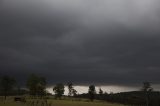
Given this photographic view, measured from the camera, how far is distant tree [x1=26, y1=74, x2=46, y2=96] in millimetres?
173625

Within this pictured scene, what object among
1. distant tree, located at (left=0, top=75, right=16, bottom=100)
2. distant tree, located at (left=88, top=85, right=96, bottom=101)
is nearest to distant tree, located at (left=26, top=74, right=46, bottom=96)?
distant tree, located at (left=0, top=75, right=16, bottom=100)

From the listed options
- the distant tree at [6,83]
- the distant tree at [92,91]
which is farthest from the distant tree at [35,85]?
the distant tree at [92,91]

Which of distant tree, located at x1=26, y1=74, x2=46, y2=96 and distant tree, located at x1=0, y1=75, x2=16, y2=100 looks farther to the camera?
distant tree, located at x1=26, y1=74, x2=46, y2=96

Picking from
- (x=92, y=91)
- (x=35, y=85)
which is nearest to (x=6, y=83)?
(x=35, y=85)

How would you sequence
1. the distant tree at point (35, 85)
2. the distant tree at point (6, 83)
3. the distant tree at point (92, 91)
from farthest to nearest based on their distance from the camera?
the distant tree at point (92, 91) → the distant tree at point (35, 85) → the distant tree at point (6, 83)

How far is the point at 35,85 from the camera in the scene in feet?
570

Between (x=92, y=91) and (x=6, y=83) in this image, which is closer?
(x=6, y=83)

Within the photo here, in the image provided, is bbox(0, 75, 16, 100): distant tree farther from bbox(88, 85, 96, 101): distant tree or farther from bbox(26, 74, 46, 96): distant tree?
bbox(88, 85, 96, 101): distant tree

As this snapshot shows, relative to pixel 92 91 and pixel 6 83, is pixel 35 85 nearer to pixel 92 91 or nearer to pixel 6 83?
pixel 6 83

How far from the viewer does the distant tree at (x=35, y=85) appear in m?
174

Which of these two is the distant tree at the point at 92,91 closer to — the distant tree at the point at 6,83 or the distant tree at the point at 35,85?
the distant tree at the point at 35,85

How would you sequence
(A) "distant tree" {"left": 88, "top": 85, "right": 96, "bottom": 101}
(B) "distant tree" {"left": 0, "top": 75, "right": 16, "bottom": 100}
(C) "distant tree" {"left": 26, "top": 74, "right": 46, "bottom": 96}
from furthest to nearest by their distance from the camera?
(A) "distant tree" {"left": 88, "top": 85, "right": 96, "bottom": 101}, (C) "distant tree" {"left": 26, "top": 74, "right": 46, "bottom": 96}, (B) "distant tree" {"left": 0, "top": 75, "right": 16, "bottom": 100}

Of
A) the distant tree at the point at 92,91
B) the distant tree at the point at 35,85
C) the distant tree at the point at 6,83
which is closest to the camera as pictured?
the distant tree at the point at 6,83

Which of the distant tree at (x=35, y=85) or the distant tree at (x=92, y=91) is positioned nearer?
the distant tree at (x=35, y=85)
